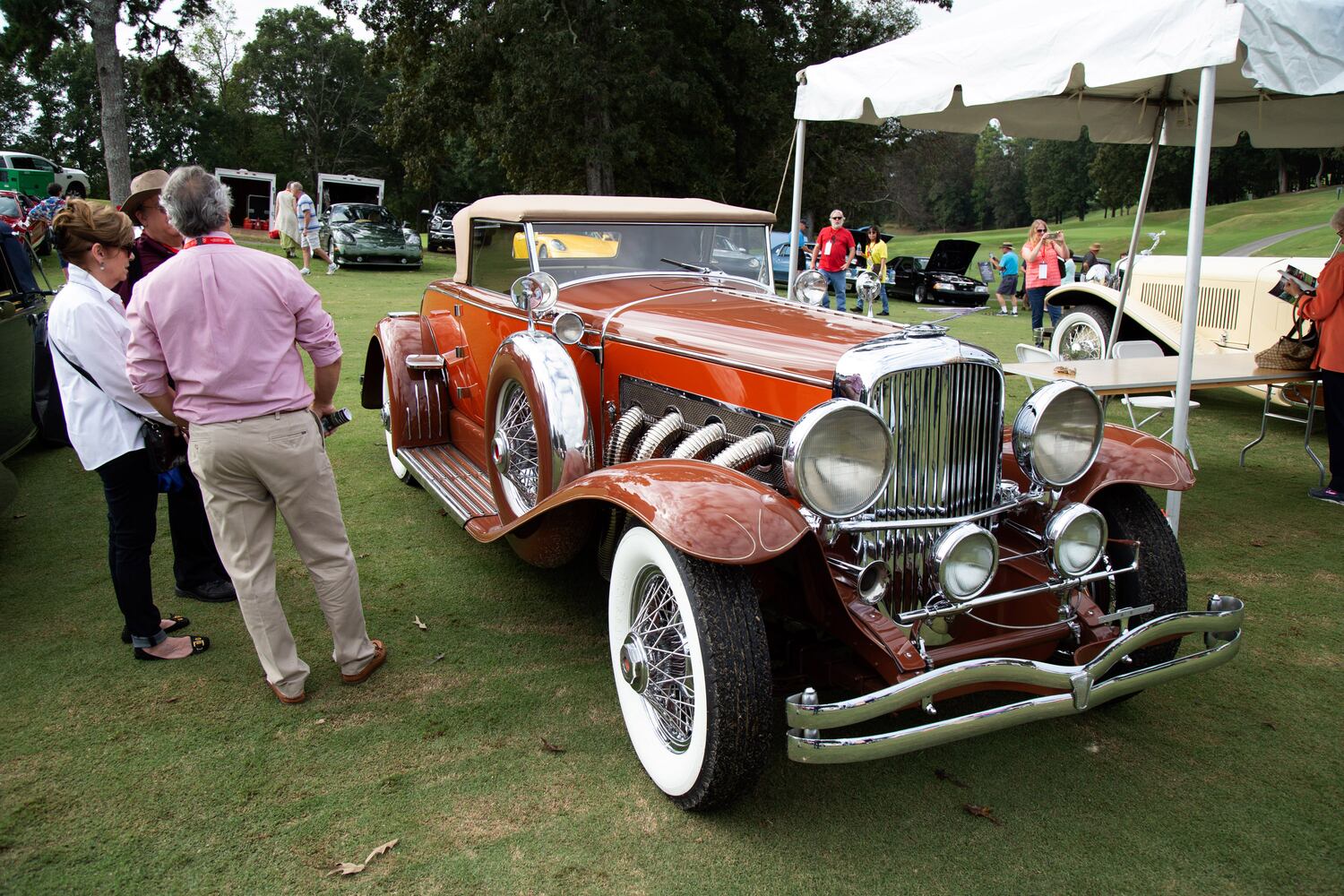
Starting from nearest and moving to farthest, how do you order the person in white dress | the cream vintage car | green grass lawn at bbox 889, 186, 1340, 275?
the cream vintage car, the person in white dress, green grass lawn at bbox 889, 186, 1340, 275

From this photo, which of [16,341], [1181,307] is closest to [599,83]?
[1181,307]

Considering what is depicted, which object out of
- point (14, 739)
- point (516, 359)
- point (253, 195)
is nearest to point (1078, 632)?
point (516, 359)

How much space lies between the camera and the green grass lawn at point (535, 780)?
88.9 inches

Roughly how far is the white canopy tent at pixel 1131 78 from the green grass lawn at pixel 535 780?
161 cm

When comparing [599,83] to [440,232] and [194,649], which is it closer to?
[440,232]

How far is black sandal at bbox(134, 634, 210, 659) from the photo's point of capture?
3318mm

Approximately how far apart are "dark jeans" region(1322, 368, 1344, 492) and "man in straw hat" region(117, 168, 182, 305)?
6.32m

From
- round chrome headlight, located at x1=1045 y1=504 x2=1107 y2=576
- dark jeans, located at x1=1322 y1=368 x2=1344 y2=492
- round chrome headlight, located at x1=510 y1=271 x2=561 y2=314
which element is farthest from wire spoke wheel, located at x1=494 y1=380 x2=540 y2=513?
dark jeans, located at x1=1322 y1=368 x2=1344 y2=492

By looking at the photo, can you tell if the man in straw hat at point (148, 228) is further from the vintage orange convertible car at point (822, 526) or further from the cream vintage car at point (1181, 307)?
the cream vintage car at point (1181, 307)

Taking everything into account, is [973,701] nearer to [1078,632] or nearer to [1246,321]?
[1078,632]

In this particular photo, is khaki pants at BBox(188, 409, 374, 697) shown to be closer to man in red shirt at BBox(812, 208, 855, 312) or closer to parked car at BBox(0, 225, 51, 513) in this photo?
parked car at BBox(0, 225, 51, 513)

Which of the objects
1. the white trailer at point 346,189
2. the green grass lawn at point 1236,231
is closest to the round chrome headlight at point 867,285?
the white trailer at point 346,189

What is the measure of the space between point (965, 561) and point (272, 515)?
2.34 metres

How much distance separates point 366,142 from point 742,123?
33.9 m
